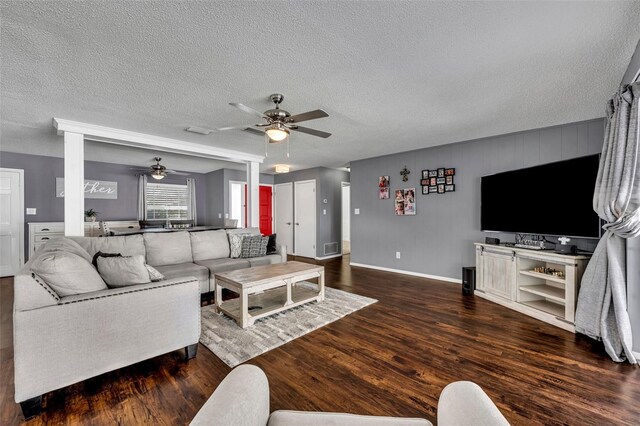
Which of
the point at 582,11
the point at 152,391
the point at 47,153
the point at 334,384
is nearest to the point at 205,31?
the point at 582,11

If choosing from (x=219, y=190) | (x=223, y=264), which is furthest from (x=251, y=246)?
(x=219, y=190)

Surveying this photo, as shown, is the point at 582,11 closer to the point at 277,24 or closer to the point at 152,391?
the point at 277,24

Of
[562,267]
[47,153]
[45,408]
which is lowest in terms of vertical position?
[45,408]

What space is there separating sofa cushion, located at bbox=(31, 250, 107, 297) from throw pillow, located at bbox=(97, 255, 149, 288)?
0.11m

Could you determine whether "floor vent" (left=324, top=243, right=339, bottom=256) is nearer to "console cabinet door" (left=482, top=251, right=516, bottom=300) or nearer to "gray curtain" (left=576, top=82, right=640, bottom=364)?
"console cabinet door" (left=482, top=251, right=516, bottom=300)

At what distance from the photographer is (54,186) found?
5449 mm

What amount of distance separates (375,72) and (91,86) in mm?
2538

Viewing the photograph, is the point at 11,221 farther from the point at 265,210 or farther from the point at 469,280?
the point at 469,280

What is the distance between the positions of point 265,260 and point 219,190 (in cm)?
368

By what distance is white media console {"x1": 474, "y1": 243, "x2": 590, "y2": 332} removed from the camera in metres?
2.79

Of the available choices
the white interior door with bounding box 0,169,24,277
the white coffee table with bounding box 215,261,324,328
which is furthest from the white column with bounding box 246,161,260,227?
the white interior door with bounding box 0,169,24,277

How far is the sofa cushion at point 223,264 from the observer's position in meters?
3.78

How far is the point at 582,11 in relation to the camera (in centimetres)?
159

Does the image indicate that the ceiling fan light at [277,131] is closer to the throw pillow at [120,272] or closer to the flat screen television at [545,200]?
the throw pillow at [120,272]
